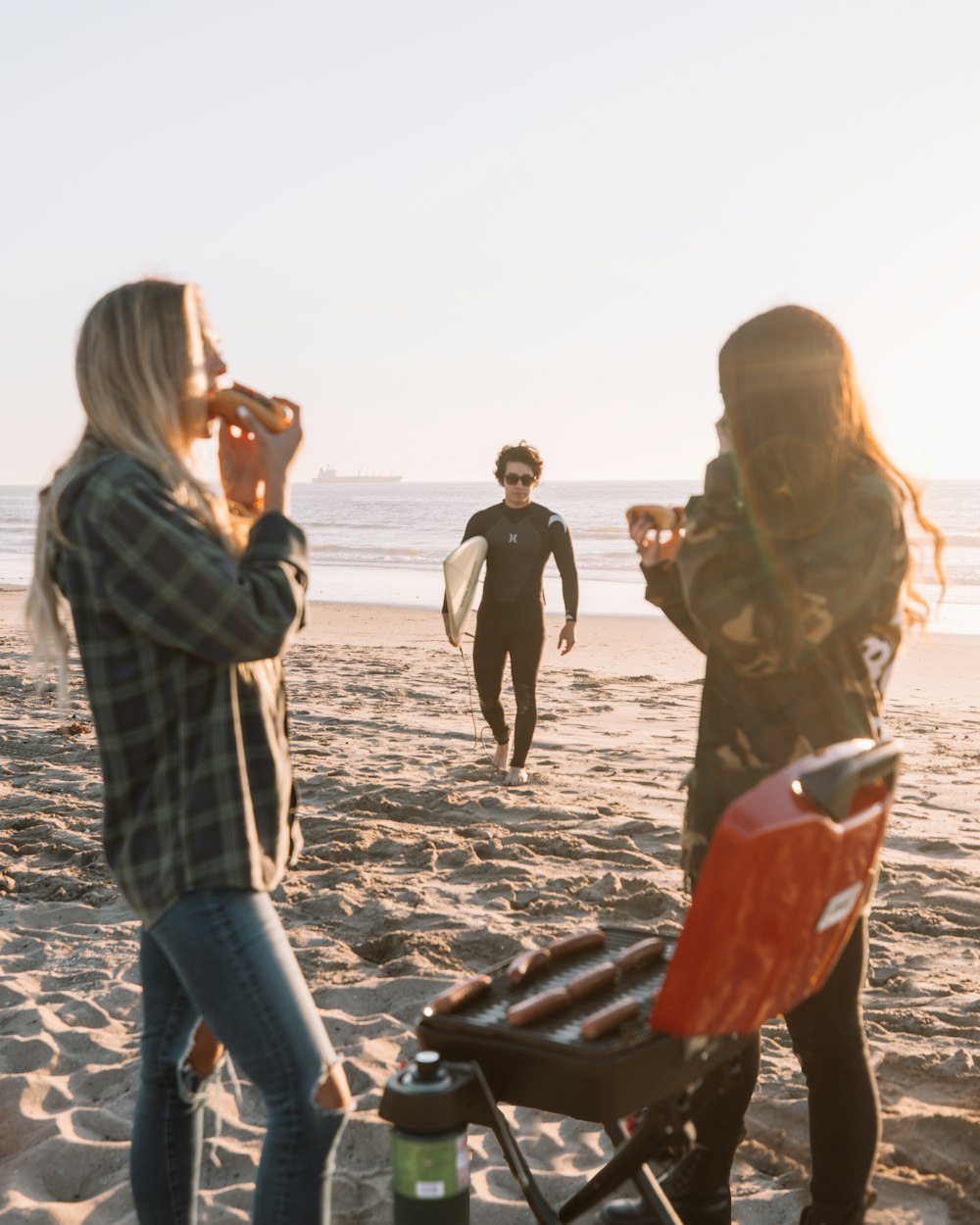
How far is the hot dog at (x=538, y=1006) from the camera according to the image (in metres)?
2.04

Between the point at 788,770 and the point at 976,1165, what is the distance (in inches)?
76.8

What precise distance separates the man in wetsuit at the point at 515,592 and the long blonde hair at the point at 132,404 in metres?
5.43

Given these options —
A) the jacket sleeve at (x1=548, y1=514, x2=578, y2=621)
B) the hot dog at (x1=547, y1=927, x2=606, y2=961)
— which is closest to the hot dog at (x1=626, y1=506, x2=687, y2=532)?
the hot dog at (x1=547, y1=927, x2=606, y2=961)

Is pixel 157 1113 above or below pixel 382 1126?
above

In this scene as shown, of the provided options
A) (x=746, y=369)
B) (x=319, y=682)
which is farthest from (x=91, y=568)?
(x=319, y=682)

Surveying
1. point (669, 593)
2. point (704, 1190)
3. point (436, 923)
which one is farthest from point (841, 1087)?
point (436, 923)

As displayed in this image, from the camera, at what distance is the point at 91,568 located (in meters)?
1.93

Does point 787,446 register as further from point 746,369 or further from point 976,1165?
point 976,1165

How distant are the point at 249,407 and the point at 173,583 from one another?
435 millimetres

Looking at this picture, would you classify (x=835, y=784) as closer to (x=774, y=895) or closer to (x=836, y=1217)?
(x=774, y=895)

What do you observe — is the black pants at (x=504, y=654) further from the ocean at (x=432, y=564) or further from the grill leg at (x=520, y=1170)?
the grill leg at (x=520, y=1170)

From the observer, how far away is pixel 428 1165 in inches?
76.0

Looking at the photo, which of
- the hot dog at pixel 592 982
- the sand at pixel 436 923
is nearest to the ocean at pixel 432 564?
the sand at pixel 436 923

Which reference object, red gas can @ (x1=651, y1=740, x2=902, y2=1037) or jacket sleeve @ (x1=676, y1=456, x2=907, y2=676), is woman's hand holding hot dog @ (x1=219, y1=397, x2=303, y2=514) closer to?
jacket sleeve @ (x1=676, y1=456, x2=907, y2=676)
